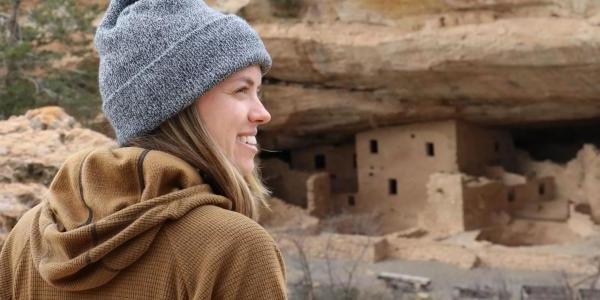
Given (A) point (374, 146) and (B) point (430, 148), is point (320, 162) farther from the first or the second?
(B) point (430, 148)

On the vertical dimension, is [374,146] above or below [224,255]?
below

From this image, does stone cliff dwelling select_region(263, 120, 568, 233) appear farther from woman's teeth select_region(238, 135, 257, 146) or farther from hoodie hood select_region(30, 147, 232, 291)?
hoodie hood select_region(30, 147, 232, 291)

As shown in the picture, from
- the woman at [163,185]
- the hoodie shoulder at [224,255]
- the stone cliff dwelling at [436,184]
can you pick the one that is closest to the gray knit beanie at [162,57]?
the woman at [163,185]

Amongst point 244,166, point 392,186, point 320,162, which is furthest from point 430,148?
point 244,166

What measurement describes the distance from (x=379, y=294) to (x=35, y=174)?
8522mm

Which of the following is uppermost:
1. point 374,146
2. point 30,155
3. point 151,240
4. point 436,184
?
point 151,240

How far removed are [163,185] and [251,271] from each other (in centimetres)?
22

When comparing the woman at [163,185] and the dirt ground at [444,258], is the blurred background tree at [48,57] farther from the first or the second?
the woman at [163,185]

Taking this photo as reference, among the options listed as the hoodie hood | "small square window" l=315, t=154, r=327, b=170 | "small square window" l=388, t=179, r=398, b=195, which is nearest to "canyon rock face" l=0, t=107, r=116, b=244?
the hoodie hood

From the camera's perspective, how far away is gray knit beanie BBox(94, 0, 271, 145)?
1.52 meters

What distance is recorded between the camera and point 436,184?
14.3 metres

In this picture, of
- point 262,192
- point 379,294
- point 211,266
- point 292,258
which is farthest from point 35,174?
point 292,258

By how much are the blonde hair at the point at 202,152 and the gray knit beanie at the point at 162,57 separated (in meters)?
0.03

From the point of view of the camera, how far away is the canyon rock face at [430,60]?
10.9 metres
